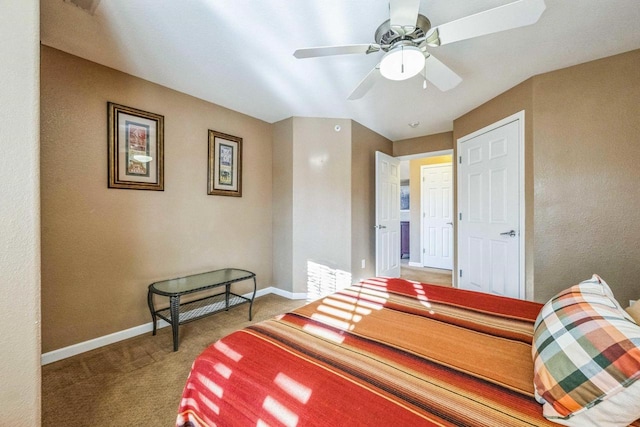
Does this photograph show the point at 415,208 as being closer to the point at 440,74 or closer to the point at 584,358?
the point at 440,74

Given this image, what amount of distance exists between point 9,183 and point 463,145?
3923 millimetres

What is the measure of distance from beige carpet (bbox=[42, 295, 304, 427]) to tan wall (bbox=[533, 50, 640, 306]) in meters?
3.09

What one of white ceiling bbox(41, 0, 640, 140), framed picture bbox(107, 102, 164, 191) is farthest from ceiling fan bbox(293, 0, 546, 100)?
framed picture bbox(107, 102, 164, 191)

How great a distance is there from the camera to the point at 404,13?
1.36 m

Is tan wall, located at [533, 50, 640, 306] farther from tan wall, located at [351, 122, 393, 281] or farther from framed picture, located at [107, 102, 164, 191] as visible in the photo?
framed picture, located at [107, 102, 164, 191]

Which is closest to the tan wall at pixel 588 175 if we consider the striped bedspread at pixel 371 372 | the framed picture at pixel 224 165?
the striped bedspread at pixel 371 372

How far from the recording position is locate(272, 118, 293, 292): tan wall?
3.55 metres

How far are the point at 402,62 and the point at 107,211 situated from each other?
2.57 metres

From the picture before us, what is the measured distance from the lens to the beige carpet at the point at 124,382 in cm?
151

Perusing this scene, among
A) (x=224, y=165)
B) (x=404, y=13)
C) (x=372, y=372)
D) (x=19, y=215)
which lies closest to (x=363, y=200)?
(x=224, y=165)

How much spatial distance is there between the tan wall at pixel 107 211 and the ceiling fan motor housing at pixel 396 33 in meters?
2.13

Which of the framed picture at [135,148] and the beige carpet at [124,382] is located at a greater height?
the framed picture at [135,148]

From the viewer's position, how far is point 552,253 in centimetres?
242

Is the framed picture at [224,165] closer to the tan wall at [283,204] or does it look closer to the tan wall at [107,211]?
the tan wall at [107,211]
